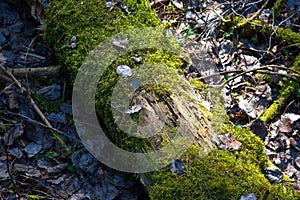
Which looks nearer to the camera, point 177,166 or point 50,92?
point 177,166

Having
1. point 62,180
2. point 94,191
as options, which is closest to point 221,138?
point 94,191

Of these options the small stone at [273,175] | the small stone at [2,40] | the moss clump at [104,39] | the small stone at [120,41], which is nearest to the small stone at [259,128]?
the small stone at [273,175]

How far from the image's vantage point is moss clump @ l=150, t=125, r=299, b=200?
2797 millimetres

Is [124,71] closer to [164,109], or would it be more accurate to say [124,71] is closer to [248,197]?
[164,109]

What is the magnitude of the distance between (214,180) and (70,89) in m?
2.06

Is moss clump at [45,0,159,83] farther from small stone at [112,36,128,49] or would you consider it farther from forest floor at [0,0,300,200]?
forest floor at [0,0,300,200]

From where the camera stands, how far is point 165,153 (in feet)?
9.91

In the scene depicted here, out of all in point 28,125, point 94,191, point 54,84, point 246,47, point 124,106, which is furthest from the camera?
point 246,47

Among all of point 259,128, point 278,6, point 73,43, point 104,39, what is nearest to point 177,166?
point 259,128

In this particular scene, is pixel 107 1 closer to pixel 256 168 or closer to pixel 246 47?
pixel 246 47

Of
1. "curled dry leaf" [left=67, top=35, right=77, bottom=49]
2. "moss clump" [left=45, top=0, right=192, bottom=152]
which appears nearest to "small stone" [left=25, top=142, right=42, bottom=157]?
"moss clump" [left=45, top=0, right=192, bottom=152]

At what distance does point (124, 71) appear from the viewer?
3.42m

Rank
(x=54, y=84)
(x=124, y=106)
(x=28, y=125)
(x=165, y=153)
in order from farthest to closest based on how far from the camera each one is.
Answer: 1. (x=54, y=84)
2. (x=28, y=125)
3. (x=124, y=106)
4. (x=165, y=153)

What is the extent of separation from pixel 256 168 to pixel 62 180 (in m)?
1.81
